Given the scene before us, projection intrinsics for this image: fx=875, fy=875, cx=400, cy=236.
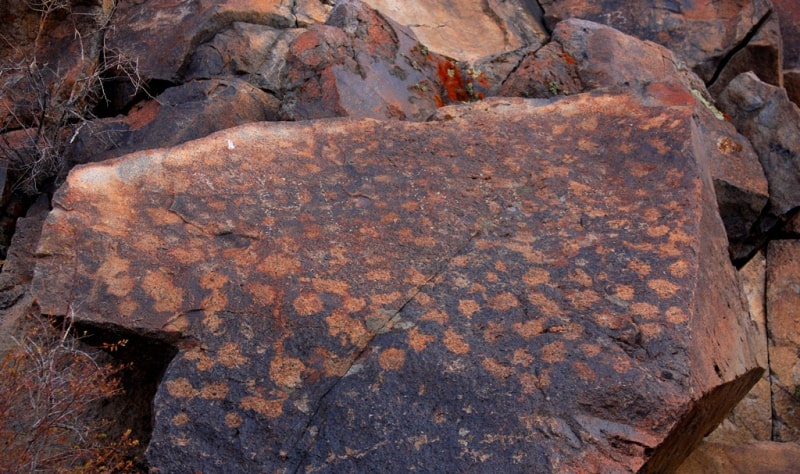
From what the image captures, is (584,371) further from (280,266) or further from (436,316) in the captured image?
(280,266)

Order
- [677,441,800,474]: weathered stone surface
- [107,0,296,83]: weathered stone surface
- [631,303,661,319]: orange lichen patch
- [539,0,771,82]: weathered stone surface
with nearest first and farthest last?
1. [631,303,661,319]: orange lichen patch
2. [677,441,800,474]: weathered stone surface
3. [107,0,296,83]: weathered stone surface
4. [539,0,771,82]: weathered stone surface

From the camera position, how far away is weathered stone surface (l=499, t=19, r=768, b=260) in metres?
4.53

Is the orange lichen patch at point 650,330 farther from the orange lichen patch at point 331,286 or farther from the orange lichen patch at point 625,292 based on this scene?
the orange lichen patch at point 331,286

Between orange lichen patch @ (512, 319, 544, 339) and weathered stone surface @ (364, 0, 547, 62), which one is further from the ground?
orange lichen patch @ (512, 319, 544, 339)

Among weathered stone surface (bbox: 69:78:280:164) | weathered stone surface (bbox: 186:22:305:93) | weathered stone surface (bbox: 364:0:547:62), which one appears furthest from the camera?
weathered stone surface (bbox: 364:0:547:62)

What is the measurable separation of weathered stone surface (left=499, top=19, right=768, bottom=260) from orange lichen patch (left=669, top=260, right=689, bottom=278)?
1.63m

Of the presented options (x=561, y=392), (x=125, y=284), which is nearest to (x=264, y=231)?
(x=125, y=284)

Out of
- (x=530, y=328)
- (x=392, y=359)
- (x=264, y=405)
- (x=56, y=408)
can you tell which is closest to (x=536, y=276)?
(x=530, y=328)

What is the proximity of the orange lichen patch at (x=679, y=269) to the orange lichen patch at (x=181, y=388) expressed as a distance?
1601mm

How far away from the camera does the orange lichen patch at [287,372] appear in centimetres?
271

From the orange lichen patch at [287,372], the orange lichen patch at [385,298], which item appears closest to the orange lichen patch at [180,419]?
the orange lichen patch at [287,372]

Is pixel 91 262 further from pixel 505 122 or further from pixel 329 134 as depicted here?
pixel 505 122

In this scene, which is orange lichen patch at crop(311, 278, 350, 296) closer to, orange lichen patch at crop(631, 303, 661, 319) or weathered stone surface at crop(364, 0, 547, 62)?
orange lichen patch at crop(631, 303, 661, 319)

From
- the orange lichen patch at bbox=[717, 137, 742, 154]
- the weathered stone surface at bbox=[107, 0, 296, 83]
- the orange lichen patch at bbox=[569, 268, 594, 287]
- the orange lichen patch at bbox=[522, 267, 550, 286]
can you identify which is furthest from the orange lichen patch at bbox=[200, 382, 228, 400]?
the orange lichen patch at bbox=[717, 137, 742, 154]
